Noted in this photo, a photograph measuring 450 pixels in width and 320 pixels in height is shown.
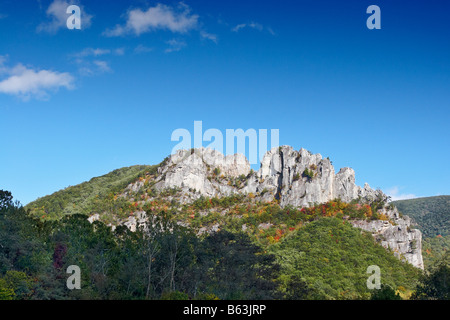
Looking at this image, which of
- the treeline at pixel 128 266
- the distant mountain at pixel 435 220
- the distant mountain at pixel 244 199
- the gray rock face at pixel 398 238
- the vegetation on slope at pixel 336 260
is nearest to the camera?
the treeline at pixel 128 266

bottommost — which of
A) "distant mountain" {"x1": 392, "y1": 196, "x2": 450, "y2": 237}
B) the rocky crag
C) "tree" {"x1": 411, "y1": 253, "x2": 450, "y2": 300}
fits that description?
"tree" {"x1": 411, "y1": 253, "x2": 450, "y2": 300}

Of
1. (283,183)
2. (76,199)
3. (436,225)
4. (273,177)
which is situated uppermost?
(273,177)

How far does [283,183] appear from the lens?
13462 cm

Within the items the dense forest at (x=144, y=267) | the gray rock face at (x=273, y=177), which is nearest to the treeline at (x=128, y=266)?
the dense forest at (x=144, y=267)

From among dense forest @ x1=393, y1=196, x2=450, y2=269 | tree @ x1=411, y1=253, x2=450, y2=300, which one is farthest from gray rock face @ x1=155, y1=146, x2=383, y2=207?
tree @ x1=411, y1=253, x2=450, y2=300

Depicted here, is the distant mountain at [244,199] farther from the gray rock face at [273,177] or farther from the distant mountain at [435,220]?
the distant mountain at [435,220]

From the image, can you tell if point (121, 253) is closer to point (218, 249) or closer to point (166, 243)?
point (166, 243)

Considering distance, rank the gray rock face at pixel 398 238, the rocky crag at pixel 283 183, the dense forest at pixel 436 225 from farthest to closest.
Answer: the dense forest at pixel 436 225 < the rocky crag at pixel 283 183 < the gray rock face at pixel 398 238

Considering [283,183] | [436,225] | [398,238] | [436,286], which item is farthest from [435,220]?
[436,286]

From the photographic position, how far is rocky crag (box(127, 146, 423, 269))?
102188 millimetres

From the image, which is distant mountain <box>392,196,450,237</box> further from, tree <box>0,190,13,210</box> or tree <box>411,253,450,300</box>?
tree <box>0,190,13,210</box>

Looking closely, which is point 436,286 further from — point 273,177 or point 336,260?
point 273,177

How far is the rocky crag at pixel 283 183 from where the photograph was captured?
4023 inches

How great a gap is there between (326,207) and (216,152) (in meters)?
56.4
